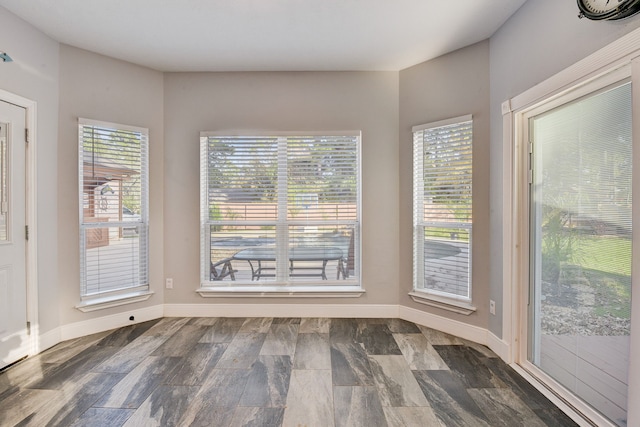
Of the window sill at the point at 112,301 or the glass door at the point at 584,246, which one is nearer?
the glass door at the point at 584,246

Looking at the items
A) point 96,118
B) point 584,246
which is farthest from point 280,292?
point 584,246

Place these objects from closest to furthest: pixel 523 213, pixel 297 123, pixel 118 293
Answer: pixel 523 213 < pixel 118 293 < pixel 297 123

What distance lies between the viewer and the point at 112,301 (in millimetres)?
3145

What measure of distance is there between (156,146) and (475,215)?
3394 millimetres

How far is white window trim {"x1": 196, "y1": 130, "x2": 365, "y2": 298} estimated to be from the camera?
11.1 ft

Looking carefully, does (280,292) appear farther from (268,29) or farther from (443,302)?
(268,29)

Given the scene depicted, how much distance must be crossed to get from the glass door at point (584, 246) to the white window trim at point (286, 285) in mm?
1615

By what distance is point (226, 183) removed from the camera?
344cm

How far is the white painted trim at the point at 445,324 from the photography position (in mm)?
2857

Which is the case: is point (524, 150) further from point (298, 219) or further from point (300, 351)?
point (300, 351)

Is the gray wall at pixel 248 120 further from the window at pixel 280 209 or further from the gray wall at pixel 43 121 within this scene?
the window at pixel 280 209

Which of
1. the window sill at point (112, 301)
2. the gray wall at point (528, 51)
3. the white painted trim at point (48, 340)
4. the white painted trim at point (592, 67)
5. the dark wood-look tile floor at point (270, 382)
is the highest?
the gray wall at point (528, 51)

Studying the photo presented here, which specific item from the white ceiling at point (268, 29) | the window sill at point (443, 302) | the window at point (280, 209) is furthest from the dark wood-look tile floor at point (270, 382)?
the white ceiling at point (268, 29)

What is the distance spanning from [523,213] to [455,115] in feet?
3.76
